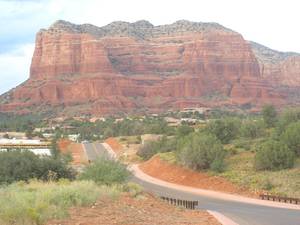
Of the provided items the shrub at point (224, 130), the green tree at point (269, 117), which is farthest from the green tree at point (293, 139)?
the green tree at point (269, 117)

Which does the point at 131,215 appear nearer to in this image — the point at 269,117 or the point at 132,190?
the point at 132,190

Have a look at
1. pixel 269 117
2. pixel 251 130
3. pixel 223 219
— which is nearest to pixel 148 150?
pixel 269 117

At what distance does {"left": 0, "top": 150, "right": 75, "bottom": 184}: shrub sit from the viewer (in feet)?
125

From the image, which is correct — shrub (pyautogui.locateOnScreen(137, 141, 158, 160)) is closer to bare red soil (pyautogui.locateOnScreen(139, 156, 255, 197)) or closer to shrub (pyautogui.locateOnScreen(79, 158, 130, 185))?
bare red soil (pyautogui.locateOnScreen(139, 156, 255, 197))

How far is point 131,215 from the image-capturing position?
22.8 meters

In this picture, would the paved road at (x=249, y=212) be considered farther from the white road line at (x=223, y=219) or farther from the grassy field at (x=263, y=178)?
the grassy field at (x=263, y=178)

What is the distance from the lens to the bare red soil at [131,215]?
20.9m

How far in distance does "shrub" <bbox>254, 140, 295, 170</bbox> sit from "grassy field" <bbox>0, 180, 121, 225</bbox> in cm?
2341

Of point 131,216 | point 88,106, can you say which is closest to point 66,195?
point 131,216

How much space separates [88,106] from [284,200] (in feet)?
528

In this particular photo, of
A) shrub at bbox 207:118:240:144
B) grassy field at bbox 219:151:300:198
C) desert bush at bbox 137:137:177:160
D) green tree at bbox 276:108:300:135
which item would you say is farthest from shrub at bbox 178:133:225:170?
desert bush at bbox 137:137:177:160

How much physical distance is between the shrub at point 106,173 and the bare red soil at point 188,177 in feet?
38.1

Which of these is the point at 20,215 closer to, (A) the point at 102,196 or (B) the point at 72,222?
(B) the point at 72,222

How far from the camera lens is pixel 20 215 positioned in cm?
1822
